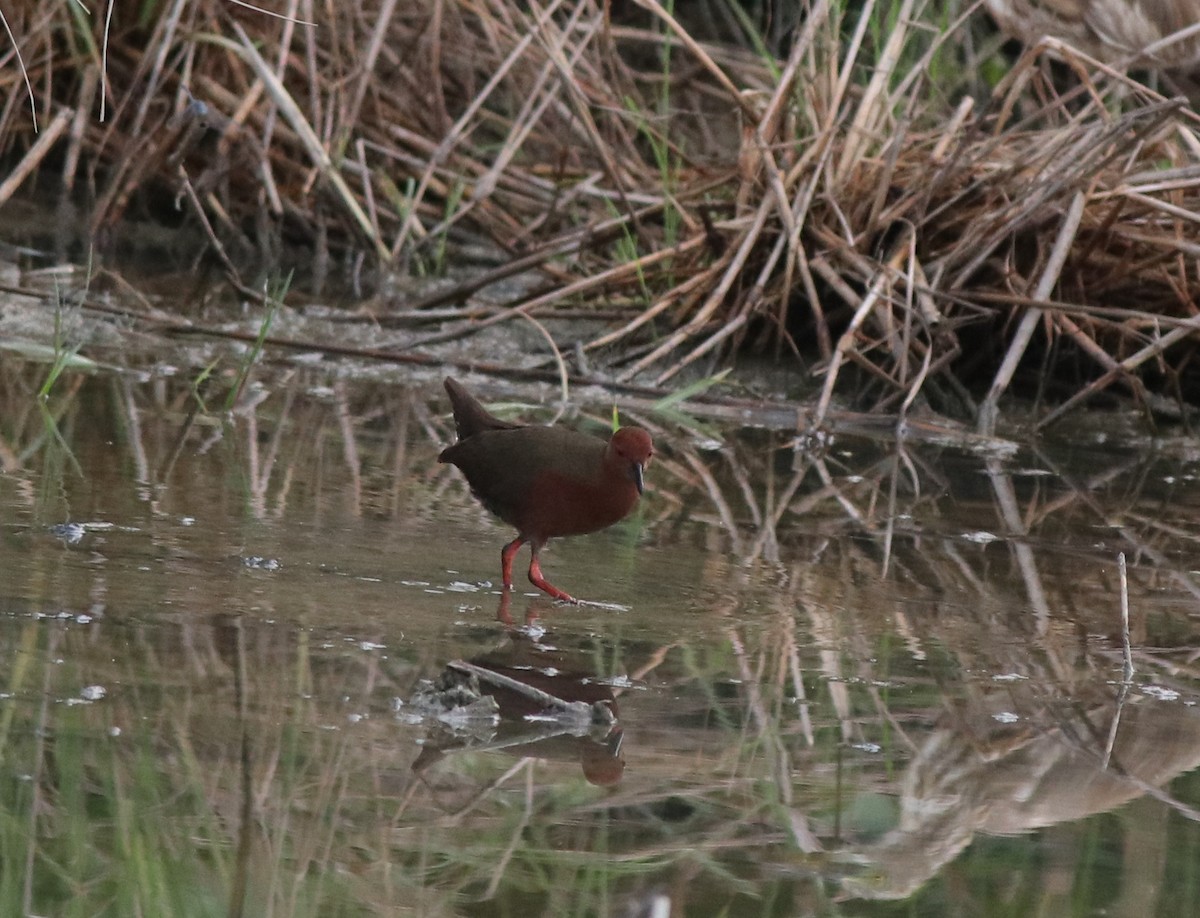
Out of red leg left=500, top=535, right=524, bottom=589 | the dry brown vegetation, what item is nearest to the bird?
red leg left=500, top=535, right=524, bottom=589

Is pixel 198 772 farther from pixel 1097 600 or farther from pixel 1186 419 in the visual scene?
pixel 1186 419

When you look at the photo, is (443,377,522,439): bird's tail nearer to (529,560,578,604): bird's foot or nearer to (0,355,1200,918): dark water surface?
(0,355,1200,918): dark water surface

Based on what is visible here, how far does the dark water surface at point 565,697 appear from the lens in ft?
7.45

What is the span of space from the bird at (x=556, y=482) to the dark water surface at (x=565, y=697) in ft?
0.38

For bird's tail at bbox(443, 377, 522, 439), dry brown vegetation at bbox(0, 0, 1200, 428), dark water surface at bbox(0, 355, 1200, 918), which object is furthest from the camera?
dry brown vegetation at bbox(0, 0, 1200, 428)

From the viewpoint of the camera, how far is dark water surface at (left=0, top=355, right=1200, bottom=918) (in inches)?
89.4

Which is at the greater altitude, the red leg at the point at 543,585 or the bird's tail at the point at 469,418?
the bird's tail at the point at 469,418

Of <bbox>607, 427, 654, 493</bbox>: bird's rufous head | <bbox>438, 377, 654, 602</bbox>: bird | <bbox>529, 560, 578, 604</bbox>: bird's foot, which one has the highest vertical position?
<bbox>607, 427, 654, 493</bbox>: bird's rufous head

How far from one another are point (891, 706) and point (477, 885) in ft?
3.52

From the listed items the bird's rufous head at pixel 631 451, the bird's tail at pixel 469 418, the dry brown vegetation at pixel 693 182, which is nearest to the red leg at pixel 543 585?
the bird's rufous head at pixel 631 451

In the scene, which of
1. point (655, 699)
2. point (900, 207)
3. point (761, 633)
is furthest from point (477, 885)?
point (900, 207)

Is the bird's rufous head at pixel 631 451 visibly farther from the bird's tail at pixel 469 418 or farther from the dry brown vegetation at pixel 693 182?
the dry brown vegetation at pixel 693 182

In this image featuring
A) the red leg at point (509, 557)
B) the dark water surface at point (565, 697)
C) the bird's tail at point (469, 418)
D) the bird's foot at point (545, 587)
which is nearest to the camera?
the dark water surface at point (565, 697)

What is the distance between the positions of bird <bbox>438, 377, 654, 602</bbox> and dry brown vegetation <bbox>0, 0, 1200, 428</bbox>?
186 centimetres
